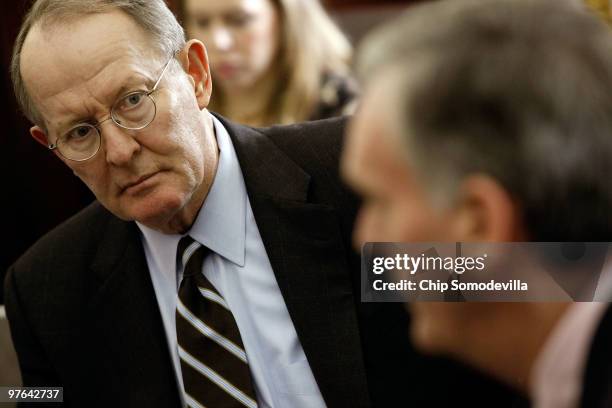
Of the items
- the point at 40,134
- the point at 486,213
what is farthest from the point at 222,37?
the point at 486,213

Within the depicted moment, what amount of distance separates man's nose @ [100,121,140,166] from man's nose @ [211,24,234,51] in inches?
56.5

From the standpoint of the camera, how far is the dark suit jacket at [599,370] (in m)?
0.73

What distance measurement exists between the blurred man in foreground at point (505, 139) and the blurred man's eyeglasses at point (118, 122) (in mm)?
571

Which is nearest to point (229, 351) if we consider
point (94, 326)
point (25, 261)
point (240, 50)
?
point (94, 326)

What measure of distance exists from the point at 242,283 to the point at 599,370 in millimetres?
738

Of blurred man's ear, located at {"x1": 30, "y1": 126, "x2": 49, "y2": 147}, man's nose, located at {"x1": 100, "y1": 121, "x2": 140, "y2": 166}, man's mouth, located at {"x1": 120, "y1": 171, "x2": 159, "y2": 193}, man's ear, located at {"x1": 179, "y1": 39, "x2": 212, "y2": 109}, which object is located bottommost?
man's mouth, located at {"x1": 120, "y1": 171, "x2": 159, "y2": 193}

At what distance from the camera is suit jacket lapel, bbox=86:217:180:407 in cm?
138

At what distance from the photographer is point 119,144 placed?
50.0 inches

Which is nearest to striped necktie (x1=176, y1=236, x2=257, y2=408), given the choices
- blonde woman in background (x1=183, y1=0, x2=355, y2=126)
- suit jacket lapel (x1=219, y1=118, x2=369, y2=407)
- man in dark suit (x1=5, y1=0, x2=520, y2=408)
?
man in dark suit (x1=5, y1=0, x2=520, y2=408)

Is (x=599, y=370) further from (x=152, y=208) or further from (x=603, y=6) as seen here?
(x=603, y=6)

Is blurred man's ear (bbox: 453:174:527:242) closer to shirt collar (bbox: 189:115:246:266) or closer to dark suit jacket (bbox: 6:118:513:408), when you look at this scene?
dark suit jacket (bbox: 6:118:513:408)

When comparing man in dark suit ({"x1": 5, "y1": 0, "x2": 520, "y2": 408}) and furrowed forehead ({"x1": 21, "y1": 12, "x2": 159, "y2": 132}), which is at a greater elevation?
furrowed forehead ({"x1": 21, "y1": 12, "x2": 159, "y2": 132})

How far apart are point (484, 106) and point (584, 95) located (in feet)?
→ 0.31

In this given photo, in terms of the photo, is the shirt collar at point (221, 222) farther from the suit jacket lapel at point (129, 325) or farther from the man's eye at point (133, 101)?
the man's eye at point (133, 101)
